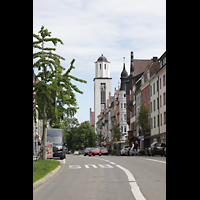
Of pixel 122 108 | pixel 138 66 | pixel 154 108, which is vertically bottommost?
pixel 154 108

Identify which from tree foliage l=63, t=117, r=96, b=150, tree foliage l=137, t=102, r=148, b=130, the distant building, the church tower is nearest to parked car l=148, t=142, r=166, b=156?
the distant building

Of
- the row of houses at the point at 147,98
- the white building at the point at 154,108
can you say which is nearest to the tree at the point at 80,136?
the row of houses at the point at 147,98

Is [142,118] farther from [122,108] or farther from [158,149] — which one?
[122,108]

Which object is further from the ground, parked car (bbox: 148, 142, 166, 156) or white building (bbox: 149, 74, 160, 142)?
white building (bbox: 149, 74, 160, 142)

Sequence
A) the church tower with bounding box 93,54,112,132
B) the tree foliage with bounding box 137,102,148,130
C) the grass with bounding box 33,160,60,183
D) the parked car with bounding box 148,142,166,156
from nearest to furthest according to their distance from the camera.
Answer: the grass with bounding box 33,160,60,183, the parked car with bounding box 148,142,166,156, the tree foliage with bounding box 137,102,148,130, the church tower with bounding box 93,54,112,132

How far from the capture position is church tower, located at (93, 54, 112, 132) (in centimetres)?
17062

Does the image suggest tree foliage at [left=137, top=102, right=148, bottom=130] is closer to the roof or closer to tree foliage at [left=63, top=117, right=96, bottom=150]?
the roof

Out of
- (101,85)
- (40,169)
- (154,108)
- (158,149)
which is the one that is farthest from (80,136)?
(40,169)

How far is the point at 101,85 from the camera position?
171 meters

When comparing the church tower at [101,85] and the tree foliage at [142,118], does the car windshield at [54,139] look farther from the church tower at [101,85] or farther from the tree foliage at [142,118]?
the church tower at [101,85]

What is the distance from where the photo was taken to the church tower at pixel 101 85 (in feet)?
560
